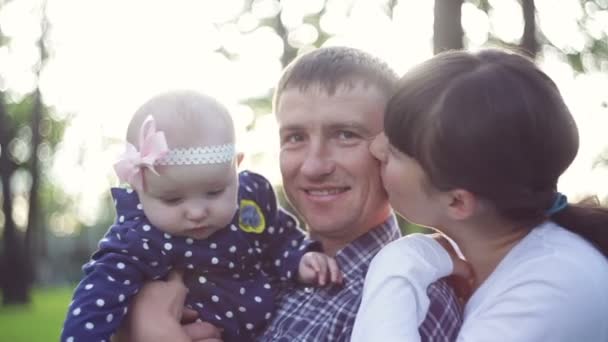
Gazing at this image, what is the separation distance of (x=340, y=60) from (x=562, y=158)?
46.1 inches

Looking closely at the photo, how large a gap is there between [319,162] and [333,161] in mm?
59

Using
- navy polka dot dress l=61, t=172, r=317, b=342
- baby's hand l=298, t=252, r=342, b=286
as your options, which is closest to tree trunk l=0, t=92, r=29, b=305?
navy polka dot dress l=61, t=172, r=317, b=342

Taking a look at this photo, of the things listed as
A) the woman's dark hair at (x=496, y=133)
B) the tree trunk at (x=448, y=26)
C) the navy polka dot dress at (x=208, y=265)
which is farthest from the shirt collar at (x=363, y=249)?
the tree trunk at (x=448, y=26)

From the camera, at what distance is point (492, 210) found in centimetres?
292

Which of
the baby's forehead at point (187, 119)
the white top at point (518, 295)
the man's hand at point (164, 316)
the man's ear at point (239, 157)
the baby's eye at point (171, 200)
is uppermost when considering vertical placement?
the baby's forehead at point (187, 119)

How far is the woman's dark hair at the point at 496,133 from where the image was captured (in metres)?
2.76

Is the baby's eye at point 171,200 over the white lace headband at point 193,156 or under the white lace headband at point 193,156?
under

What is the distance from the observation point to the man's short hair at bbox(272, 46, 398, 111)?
12.1ft

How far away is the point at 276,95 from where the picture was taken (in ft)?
12.9

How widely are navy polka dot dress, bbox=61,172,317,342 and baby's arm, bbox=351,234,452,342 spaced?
2.38 ft

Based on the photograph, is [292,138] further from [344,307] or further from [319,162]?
[344,307]

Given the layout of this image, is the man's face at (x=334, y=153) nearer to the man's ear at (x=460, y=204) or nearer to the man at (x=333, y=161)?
the man at (x=333, y=161)

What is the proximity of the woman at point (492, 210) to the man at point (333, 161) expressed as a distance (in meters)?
0.54

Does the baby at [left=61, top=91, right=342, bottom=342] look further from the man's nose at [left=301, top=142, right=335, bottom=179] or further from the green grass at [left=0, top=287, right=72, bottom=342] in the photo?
the green grass at [left=0, top=287, right=72, bottom=342]
